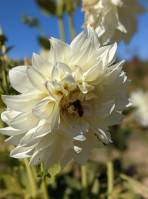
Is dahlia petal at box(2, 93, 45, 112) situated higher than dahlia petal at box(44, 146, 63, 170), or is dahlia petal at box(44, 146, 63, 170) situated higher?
dahlia petal at box(2, 93, 45, 112)

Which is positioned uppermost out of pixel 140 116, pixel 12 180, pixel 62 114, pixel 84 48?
pixel 84 48

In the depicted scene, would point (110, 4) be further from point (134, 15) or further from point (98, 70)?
point (98, 70)

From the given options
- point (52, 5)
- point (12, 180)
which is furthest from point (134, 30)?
point (12, 180)

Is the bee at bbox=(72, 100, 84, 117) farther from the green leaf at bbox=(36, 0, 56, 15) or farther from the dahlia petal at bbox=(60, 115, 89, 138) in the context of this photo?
the green leaf at bbox=(36, 0, 56, 15)

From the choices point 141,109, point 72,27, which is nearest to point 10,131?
point 72,27

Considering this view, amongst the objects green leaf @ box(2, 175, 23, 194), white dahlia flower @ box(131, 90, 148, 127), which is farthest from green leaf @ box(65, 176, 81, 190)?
white dahlia flower @ box(131, 90, 148, 127)
